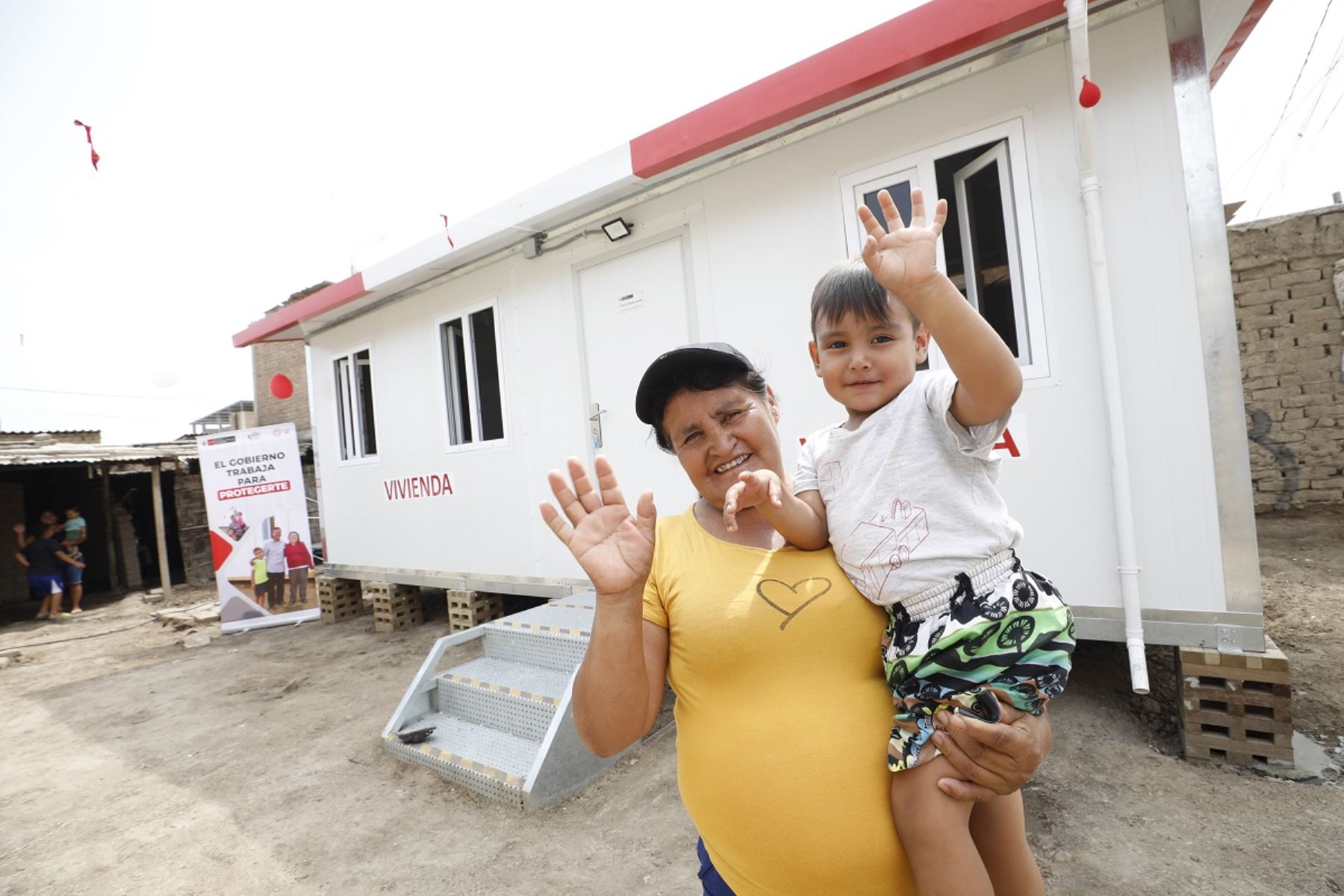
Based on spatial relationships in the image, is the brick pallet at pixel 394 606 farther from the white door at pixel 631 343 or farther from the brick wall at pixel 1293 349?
the brick wall at pixel 1293 349

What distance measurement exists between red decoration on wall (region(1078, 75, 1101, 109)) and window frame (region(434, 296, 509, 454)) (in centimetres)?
448

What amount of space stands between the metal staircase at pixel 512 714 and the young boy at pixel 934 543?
95.4 inches

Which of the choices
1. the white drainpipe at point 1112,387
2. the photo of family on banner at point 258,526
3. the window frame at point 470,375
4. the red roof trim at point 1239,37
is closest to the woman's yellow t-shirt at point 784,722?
the white drainpipe at point 1112,387

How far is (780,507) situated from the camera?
4.19 ft

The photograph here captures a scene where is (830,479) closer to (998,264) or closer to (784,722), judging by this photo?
(784,722)

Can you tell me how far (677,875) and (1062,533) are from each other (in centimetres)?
238

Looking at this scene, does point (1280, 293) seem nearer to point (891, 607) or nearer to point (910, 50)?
point (910, 50)

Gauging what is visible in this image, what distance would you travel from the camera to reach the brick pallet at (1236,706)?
2.78m

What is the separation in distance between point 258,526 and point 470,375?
14.5 ft

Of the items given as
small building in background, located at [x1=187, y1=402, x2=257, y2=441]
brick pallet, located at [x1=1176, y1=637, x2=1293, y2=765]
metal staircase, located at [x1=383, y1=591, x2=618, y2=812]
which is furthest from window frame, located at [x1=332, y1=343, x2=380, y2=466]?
small building in background, located at [x1=187, y1=402, x2=257, y2=441]

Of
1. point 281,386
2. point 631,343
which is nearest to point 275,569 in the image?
point 281,386

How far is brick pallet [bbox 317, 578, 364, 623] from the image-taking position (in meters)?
8.11

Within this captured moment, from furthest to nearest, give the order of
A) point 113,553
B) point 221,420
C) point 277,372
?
1. point 221,420
2. point 277,372
3. point 113,553

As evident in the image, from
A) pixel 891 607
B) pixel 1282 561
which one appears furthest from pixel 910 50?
pixel 1282 561
